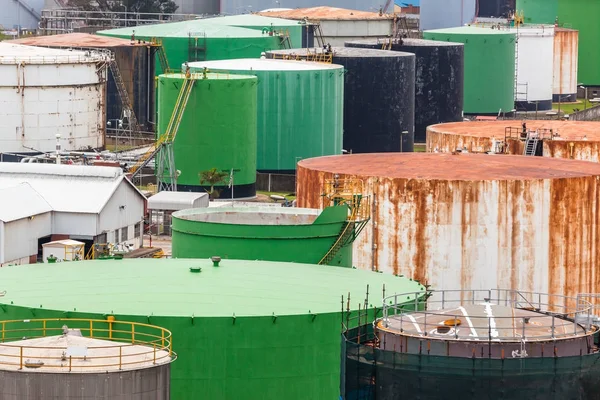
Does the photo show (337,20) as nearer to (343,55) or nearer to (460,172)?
(343,55)

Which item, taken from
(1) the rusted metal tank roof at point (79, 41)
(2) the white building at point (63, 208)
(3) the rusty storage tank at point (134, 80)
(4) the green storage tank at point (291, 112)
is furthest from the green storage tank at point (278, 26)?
(2) the white building at point (63, 208)

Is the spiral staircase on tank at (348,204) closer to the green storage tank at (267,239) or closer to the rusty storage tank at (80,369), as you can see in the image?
the green storage tank at (267,239)

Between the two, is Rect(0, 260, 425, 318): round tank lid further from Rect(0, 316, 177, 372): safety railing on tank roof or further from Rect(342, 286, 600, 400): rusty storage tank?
Rect(342, 286, 600, 400): rusty storage tank

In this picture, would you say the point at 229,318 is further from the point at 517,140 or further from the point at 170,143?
the point at 170,143

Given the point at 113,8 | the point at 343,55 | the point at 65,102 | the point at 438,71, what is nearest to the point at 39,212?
the point at 65,102

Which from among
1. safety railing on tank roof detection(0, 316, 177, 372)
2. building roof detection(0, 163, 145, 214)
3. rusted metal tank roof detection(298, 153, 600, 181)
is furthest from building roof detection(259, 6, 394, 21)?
safety railing on tank roof detection(0, 316, 177, 372)

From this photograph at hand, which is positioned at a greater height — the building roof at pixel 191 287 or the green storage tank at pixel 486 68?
the green storage tank at pixel 486 68
